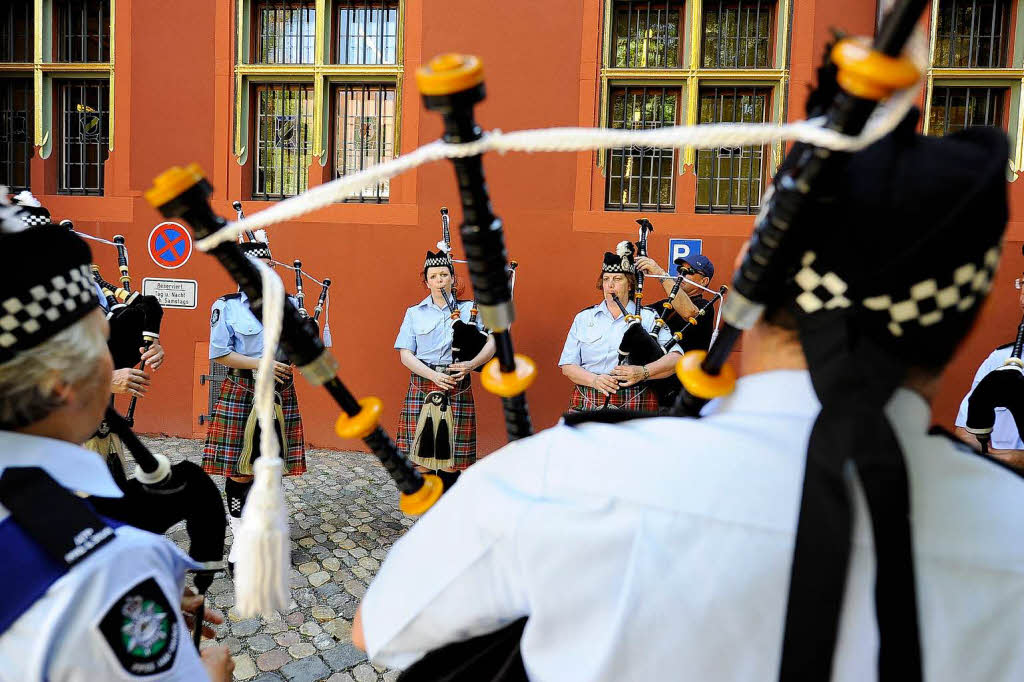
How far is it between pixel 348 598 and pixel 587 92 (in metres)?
3.80

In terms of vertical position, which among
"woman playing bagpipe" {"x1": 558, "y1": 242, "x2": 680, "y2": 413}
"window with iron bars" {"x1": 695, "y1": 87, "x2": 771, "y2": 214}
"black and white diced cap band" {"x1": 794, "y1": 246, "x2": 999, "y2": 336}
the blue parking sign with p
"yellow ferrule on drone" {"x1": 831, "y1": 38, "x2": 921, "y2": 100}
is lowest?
"woman playing bagpipe" {"x1": 558, "y1": 242, "x2": 680, "y2": 413}

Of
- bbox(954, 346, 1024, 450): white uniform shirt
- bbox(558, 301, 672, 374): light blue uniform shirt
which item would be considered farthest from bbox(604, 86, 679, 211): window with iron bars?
bbox(954, 346, 1024, 450): white uniform shirt

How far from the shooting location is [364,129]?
18.6 feet

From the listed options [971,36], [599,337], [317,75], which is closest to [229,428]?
[599,337]

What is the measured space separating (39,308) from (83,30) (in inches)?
244

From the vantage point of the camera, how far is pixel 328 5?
550 centimetres

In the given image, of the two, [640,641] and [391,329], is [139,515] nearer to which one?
[640,641]

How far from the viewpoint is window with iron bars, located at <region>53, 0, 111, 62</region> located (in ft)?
18.9

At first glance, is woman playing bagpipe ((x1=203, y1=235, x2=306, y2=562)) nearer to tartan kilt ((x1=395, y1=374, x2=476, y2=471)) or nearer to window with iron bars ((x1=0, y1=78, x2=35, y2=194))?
tartan kilt ((x1=395, y1=374, x2=476, y2=471))

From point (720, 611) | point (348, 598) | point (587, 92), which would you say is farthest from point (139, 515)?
point (587, 92)

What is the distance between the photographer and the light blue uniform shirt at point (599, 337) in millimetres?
4332

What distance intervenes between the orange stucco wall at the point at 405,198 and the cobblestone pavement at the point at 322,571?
630mm

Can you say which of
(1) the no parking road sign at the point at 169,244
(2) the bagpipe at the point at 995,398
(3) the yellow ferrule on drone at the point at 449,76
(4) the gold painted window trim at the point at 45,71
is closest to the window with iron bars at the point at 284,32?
(4) the gold painted window trim at the point at 45,71

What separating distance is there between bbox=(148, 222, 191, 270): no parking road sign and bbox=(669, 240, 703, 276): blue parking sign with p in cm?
366
